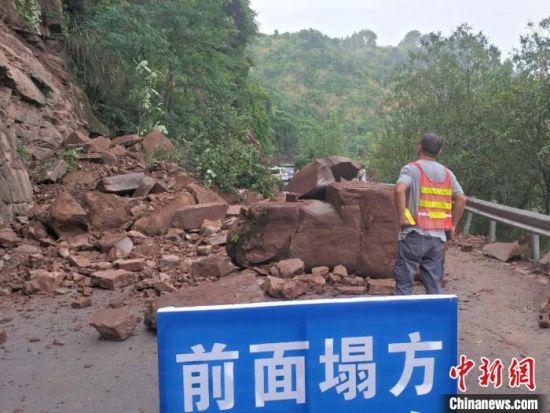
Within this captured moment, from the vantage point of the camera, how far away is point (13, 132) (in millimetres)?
9172

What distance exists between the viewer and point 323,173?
9125mm

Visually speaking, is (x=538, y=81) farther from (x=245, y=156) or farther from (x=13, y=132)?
(x=13, y=132)

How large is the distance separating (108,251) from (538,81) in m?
10.6

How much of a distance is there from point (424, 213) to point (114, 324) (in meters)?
2.83

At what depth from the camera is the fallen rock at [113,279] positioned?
5.73m

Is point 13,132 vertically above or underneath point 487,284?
above

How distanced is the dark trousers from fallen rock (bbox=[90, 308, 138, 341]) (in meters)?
2.40

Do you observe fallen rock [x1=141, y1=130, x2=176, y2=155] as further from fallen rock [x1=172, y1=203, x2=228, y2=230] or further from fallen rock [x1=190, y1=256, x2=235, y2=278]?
fallen rock [x1=190, y1=256, x2=235, y2=278]

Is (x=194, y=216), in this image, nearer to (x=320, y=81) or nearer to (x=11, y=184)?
(x=11, y=184)

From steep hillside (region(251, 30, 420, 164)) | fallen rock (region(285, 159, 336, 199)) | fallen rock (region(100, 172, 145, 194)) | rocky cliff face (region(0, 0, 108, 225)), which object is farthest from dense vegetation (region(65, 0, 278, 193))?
steep hillside (region(251, 30, 420, 164))

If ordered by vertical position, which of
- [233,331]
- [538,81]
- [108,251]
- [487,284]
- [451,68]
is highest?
[451,68]

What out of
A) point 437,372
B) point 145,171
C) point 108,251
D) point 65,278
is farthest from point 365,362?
point 145,171

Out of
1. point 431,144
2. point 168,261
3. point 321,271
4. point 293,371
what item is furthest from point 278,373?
point 168,261

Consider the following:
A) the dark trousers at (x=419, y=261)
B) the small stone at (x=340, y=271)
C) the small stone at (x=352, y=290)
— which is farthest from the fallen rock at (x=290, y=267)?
the dark trousers at (x=419, y=261)
